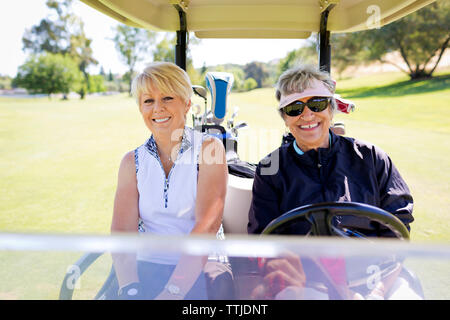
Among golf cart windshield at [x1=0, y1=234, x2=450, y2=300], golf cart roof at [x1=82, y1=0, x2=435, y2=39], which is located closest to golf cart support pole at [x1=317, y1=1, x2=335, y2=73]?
golf cart roof at [x1=82, y1=0, x2=435, y2=39]

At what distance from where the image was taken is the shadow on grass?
55.9 feet

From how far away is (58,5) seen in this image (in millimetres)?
28250

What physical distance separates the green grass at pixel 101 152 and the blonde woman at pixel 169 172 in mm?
566

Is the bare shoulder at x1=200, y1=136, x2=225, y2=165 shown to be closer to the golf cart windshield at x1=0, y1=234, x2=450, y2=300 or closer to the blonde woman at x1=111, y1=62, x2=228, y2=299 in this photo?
the blonde woman at x1=111, y1=62, x2=228, y2=299

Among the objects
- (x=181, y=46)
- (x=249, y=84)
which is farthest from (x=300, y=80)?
(x=249, y=84)

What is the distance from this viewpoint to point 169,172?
1.41m

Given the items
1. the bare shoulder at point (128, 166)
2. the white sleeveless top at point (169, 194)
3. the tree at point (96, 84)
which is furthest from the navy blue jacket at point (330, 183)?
the tree at point (96, 84)

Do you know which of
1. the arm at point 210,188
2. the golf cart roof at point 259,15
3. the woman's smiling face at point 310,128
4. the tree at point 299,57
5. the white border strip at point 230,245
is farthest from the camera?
the golf cart roof at point 259,15

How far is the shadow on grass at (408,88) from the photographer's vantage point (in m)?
17.0

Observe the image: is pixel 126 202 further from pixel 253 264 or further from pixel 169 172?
pixel 253 264

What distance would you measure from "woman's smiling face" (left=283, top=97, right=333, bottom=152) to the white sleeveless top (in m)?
0.46

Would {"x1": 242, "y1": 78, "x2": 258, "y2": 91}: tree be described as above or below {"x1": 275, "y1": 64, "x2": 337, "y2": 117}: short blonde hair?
above

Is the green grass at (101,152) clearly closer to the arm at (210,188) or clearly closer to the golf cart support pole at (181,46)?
the arm at (210,188)

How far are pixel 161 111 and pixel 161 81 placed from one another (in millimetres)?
129
